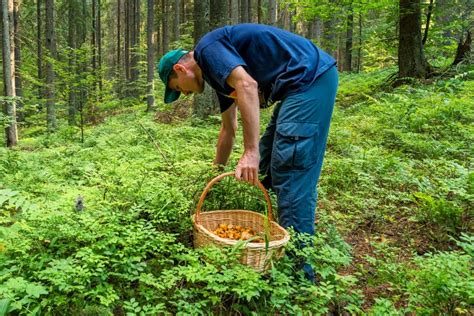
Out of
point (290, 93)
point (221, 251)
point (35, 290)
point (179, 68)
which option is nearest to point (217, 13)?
point (179, 68)

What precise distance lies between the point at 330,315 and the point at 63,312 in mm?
1596

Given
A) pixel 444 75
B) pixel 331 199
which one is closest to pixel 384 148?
pixel 331 199

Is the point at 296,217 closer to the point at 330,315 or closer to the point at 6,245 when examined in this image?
the point at 330,315

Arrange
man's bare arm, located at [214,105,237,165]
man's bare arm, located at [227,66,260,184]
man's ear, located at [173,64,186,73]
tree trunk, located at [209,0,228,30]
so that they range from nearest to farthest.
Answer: man's bare arm, located at [227,66,260,184] → man's ear, located at [173,64,186,73] → man's bare arm, located at [214,105,237,165] → tree trunk, located at [209,0,228,30]

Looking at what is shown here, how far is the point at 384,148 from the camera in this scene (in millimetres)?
5652

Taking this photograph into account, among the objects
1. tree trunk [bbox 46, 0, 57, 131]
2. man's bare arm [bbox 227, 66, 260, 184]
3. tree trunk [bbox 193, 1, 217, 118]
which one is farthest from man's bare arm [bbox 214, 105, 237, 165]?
tree trunk [bbox 46, 0, 57, 131]

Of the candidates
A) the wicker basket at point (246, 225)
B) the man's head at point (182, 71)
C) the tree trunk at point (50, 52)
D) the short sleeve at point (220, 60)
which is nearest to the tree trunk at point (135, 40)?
the tree trunk at point (50, 52)

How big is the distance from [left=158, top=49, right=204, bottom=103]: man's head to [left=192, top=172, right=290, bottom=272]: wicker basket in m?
0.74

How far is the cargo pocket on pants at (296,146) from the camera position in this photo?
8.61 ft

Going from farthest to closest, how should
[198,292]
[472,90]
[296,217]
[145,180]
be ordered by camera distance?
[472,90], [145,180], [296,217], [198,292]

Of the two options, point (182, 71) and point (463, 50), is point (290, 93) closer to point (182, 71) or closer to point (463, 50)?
point (182, 71)

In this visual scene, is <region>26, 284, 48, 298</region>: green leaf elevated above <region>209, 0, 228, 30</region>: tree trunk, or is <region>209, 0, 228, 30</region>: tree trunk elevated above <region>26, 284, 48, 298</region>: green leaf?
<region>209, 0, 228, 30</region>: tree trunk

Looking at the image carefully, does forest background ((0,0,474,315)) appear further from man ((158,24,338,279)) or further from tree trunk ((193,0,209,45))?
tree trunk ((193,0,209,45))

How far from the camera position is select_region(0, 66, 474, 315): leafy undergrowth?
2.17 metres
